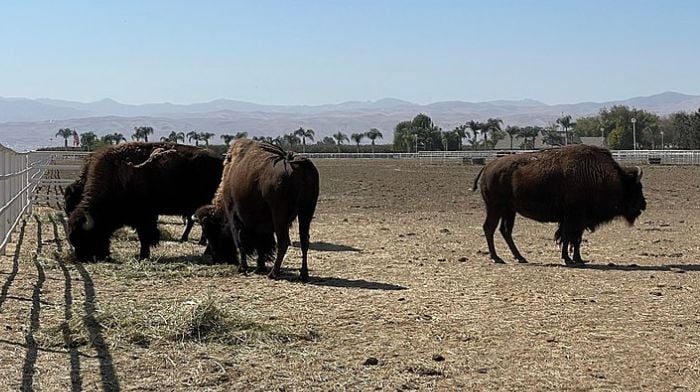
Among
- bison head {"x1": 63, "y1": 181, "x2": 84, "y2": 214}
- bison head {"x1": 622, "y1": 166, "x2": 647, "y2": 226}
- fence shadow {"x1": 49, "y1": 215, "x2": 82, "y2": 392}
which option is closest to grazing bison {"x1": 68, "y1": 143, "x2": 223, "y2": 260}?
bison head {"x1": 63, "y1": 181, "x2": 84, "y2": 214}

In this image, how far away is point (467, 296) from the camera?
10109 millimetres

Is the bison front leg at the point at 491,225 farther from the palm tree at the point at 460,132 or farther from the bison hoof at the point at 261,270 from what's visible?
the palm tree at the point at 460,132

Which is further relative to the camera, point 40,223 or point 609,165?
point 40,223

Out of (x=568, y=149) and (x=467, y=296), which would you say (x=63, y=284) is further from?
(x=568, y=149)

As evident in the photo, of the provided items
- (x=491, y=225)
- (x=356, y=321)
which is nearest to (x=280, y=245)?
(x=356, y=321)

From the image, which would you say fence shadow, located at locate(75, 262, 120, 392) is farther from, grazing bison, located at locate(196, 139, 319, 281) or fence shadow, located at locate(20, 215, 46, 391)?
grazing bison, located at locate(196, 139, 319, 281)

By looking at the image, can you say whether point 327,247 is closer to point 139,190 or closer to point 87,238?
point 139,190

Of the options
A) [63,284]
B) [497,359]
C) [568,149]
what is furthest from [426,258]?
[497,359]

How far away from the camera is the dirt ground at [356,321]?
6.71m

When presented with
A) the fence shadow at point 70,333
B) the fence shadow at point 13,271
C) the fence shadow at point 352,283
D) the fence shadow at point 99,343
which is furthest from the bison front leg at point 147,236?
the fence shadow at point 352,283

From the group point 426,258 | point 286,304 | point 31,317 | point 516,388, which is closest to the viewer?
point 516,388

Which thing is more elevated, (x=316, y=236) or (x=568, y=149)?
(x=568, y=149)

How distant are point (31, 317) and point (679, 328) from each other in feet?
19.4

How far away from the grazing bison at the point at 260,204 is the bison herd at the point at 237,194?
0.02m
